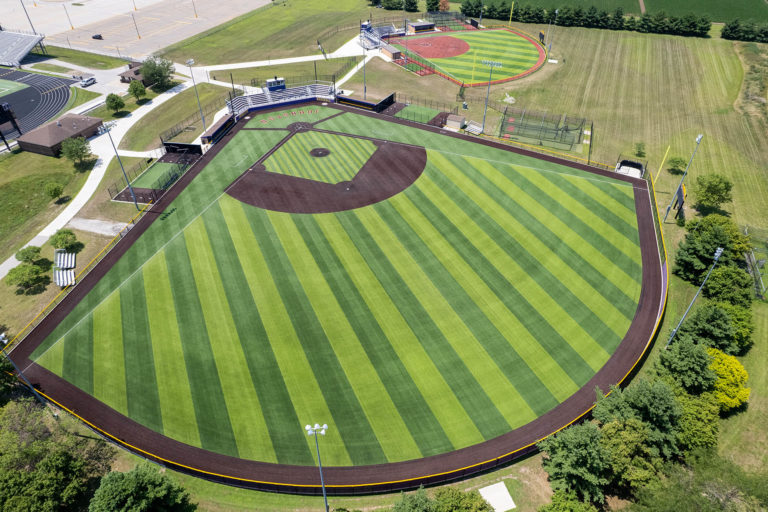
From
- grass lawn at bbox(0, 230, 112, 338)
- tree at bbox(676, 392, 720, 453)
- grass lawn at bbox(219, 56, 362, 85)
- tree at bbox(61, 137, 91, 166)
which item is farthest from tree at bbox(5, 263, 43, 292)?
tree at bbox(676, 392, 720, 453)

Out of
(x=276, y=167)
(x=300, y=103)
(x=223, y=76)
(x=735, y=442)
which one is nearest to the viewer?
(x=735, y=442)

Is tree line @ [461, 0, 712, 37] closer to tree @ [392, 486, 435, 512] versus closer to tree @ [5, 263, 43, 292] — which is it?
tree @ [5, 263, 43, 292]

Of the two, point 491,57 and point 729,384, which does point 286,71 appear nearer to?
point 491,57

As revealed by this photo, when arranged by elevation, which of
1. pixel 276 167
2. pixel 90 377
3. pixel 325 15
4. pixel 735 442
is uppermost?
pixel 325 15

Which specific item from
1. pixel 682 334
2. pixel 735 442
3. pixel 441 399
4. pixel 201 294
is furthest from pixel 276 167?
pixel 735 442

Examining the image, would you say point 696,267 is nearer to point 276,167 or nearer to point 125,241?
point 276,167

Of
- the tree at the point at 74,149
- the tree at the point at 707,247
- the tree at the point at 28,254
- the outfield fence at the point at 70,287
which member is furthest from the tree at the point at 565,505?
the tree at the point at 74,149
